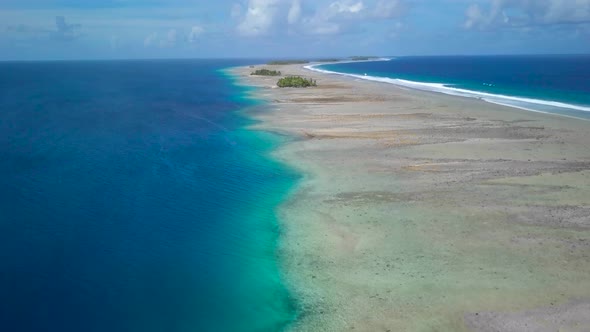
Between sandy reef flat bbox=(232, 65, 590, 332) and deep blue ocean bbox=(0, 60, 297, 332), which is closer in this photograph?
sandy reef flat bbox=(232, 65, 590, 332)

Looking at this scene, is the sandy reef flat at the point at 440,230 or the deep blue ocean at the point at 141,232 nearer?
the sandy reef flat at the point at 440,230

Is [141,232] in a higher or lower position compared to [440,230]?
lower

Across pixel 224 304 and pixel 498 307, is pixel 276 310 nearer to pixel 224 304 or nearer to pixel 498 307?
pixel 224 304

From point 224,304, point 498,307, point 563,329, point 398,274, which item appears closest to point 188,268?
point 224,304

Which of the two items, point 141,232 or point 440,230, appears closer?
point 440,230
